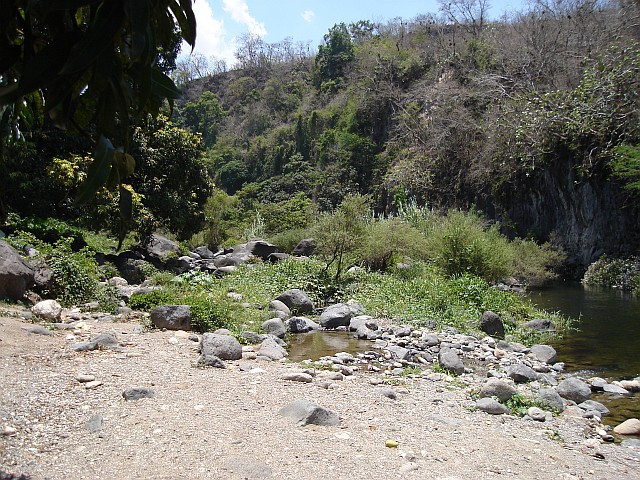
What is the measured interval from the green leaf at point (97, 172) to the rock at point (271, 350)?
19.5ft

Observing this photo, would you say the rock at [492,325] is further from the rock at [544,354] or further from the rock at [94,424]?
the rock at [94,424]

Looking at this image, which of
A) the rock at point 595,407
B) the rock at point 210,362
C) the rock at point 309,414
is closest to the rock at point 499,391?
the rock at point 595,407

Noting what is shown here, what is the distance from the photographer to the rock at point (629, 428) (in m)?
5.57

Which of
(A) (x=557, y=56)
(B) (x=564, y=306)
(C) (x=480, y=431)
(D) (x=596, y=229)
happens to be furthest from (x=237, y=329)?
(A) (x=557, y=56)

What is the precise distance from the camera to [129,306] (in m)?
9.67

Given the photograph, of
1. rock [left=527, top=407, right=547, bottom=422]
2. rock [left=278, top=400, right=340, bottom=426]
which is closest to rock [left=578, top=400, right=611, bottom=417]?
rock [left=527, top=407, right=547, bottom=422]

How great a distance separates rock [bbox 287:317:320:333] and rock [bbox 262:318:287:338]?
51cm

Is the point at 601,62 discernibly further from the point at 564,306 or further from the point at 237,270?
the point at 237,270

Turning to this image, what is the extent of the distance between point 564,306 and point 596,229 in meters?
8.11

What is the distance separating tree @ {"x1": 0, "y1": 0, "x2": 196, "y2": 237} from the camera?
166cm

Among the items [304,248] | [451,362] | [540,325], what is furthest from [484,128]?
[451,362]

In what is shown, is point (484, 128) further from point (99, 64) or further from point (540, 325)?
point (99, 64)

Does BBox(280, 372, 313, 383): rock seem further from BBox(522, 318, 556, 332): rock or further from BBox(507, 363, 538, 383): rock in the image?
BBox(522, 318, 556, 332): rock

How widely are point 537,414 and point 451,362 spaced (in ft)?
6.49
